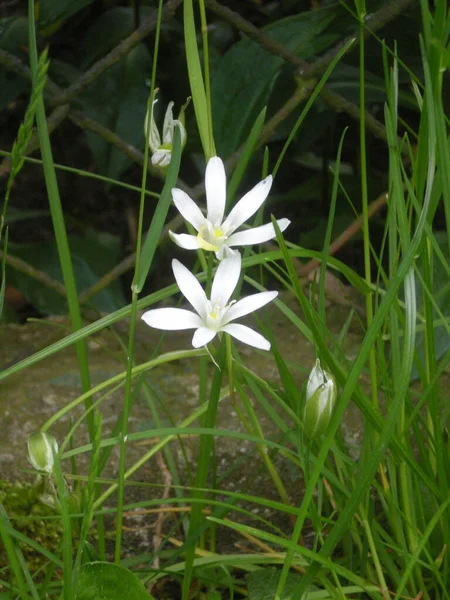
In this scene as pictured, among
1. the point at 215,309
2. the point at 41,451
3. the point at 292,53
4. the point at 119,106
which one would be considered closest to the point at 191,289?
the point at 215,309

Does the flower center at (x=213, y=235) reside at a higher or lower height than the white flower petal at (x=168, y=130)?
lower

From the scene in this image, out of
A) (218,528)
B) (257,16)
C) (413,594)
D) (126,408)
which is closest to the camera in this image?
(126,408)

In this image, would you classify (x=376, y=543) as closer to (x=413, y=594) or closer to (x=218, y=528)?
(x=413, y=594)

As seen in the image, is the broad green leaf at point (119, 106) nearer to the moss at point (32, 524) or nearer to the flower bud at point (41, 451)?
the moss at point (32, 524)

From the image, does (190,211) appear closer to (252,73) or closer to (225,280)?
(225,280)

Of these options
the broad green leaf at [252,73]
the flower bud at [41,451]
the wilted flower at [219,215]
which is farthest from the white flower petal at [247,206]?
the broad green leaf at [252,73]

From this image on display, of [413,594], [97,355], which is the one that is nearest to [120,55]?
[97,355]
